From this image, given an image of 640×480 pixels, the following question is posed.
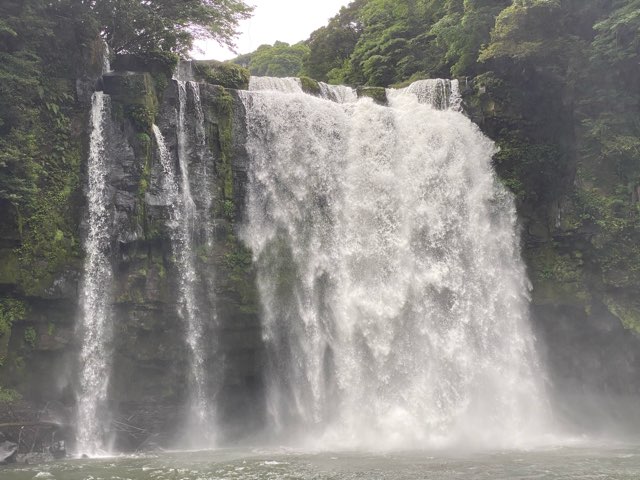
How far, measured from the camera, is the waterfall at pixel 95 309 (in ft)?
54.2

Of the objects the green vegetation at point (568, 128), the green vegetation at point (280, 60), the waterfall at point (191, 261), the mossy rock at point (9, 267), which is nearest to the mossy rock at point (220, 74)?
the waterfall at point (191, 261)

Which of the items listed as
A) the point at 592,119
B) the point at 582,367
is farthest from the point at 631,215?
the point at 582,367

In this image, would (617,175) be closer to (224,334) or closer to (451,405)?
(451,405)

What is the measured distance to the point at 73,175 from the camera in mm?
17781

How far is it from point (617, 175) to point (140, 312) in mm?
17612

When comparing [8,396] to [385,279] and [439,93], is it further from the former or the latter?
[439,93]

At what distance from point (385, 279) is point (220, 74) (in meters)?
9.61

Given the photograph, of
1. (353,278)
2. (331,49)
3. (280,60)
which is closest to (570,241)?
(353,278)

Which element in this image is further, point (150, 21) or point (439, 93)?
point (439, 93)

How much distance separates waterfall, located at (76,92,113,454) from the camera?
1653 cm

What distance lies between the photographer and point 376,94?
23.4 meters

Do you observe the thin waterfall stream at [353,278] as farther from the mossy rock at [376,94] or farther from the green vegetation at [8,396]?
the green vegetation at [8,396]

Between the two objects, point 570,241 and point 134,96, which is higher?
point 134,96

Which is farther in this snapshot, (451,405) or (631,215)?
(631,215)
